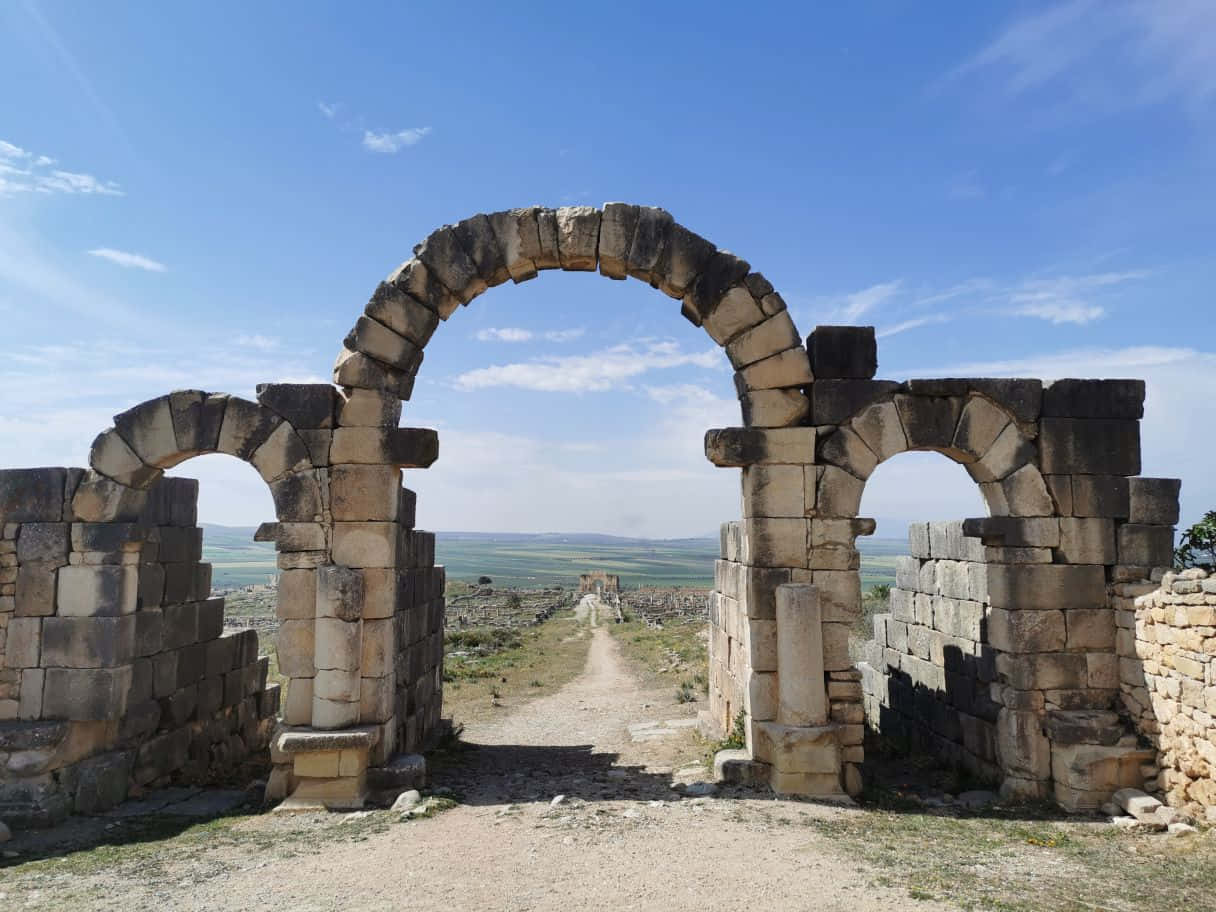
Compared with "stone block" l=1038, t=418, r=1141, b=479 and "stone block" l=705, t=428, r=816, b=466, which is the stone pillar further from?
"stone block" l=1038, t=418, r=1141, b=479

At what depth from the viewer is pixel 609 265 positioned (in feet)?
31.8

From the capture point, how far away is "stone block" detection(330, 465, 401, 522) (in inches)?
360

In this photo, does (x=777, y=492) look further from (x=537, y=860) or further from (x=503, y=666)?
(x=503, y=666)

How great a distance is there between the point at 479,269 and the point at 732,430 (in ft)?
11.3

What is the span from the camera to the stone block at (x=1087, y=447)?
30.4 feet

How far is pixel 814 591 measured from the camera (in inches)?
348

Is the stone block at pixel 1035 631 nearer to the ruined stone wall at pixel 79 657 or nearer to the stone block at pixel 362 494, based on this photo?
the stone block at pixel 362 494

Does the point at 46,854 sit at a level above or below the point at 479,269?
below

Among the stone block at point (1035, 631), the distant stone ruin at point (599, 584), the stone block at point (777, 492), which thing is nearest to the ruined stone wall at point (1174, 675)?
the stone block at point (1035, 631)

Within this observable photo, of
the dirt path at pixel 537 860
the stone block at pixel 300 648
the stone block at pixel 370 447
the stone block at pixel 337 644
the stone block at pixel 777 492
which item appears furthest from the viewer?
the stone block at pixel 370 447

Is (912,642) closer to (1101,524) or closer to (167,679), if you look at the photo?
(1101,524)

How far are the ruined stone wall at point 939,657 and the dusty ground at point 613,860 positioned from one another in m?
1.78

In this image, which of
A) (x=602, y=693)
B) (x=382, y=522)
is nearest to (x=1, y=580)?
(x=382, y=522)

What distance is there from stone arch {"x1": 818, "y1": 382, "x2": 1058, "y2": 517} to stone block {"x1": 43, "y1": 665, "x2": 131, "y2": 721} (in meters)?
8.23
